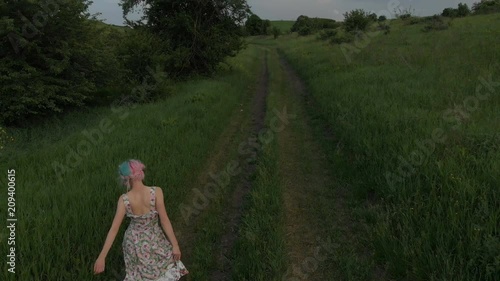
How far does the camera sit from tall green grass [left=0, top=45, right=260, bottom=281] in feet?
12.3

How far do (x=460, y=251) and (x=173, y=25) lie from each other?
17.2 meters

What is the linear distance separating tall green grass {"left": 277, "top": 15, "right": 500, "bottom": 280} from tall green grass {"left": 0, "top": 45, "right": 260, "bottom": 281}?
3.23 metres

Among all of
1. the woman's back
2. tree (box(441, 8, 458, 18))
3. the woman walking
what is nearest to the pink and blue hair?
the woman walking

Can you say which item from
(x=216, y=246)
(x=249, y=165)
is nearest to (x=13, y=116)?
(x=249, y=165)

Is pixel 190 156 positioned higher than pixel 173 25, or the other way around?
pixel 173 25

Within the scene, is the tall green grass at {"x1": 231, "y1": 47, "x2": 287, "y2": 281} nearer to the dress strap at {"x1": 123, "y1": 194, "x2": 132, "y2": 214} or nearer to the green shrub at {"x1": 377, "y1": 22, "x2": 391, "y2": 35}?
the dress strap at {"x1": 123, "y1": 194, "x2": 132, "y2": 214}

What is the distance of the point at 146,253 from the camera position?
3.60 metres

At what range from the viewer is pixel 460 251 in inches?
139

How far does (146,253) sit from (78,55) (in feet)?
33.7

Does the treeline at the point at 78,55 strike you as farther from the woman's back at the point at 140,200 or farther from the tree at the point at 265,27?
the tree at the point at 265,27

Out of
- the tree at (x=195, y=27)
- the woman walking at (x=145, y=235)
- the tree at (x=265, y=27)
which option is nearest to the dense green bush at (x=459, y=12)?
the tree at (x=195, y=27)

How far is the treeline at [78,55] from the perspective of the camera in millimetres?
9852

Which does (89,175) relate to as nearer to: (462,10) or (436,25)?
(436,25)

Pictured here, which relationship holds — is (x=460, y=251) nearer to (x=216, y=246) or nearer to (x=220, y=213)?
(x=216, y=246)
